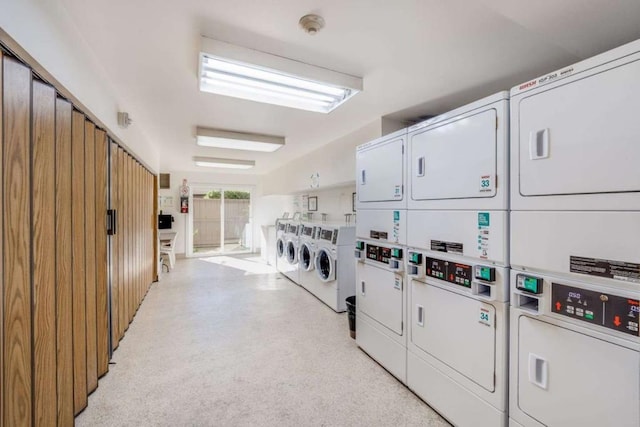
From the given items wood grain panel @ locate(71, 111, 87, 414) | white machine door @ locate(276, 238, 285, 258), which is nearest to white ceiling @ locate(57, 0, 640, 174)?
wood grain panel @ locate(71, 111, 87, 414)

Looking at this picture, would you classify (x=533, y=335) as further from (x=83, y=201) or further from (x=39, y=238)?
(x=83, y=201)

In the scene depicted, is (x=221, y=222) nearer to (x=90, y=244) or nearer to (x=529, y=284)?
(x=90, y=244)

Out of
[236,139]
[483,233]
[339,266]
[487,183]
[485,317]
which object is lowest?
[339,266]

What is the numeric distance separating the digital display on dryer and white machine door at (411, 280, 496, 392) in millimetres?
1879

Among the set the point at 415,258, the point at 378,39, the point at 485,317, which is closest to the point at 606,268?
the point at 485,317

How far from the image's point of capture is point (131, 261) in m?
3.21

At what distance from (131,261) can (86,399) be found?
1.58 metres

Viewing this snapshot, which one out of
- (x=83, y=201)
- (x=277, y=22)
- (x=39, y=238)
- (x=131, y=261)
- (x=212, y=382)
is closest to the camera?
(x=39, y=238)

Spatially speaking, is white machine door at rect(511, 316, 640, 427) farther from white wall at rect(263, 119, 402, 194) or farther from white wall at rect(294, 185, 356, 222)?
white wall at rect(294, 185, 356, 222)

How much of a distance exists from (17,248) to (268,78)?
179 cm

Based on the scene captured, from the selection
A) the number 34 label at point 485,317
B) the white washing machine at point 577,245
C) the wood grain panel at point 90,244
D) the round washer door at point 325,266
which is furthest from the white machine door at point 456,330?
the wood grain panel at point 90,244

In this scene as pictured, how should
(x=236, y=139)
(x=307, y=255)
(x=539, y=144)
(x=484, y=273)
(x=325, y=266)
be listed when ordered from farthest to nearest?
(x=307, y=255) < (x=325, y=266) < (x=236, y=139) < (x=484, y=273) < (x=539, y=144)

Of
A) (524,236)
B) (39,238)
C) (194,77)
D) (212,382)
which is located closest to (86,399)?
(212,382)

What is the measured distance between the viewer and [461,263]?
1733 mm
